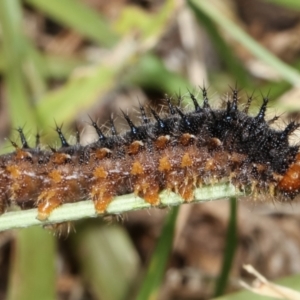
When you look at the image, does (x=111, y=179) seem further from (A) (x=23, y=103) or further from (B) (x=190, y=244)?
(B) (x=190, y=244)

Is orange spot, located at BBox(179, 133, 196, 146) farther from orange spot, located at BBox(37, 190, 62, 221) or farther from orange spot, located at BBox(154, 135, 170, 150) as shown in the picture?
→ orange spot, located at BBox(37, 190, 62, 221)

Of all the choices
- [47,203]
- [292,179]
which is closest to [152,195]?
[47,203]

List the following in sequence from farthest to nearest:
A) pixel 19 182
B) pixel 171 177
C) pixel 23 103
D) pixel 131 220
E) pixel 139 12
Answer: pixel 131 220 → pixel 139 12 → pixel 23 103 → pixel 19 182 → pixel 171 177

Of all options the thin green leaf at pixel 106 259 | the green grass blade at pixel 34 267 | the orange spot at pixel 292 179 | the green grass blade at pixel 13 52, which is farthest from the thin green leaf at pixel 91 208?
the green grass blade at pixel 13 52

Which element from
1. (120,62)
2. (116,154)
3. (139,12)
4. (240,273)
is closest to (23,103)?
(120,62)

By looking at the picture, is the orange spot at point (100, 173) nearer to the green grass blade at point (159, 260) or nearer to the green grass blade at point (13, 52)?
the green grass blade at point (159, 260)

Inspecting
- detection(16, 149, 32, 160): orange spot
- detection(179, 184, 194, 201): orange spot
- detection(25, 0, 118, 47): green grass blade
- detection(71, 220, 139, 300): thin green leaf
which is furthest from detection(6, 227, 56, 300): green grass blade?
detection(25, 0, 118, 47): green grass blade
